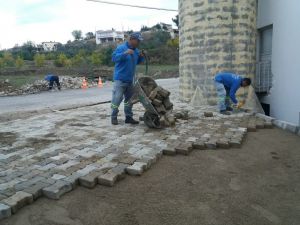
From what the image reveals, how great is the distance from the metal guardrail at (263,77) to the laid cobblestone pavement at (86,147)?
203cm

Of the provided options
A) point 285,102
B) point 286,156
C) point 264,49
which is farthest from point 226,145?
point 264,49

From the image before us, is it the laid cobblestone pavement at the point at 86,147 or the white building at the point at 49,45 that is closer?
the laid cobblestone pavement at the point at 86,147

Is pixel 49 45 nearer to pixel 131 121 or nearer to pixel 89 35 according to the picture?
pixel 89 35

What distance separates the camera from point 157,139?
5.41 meters

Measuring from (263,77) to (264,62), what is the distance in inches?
18.1

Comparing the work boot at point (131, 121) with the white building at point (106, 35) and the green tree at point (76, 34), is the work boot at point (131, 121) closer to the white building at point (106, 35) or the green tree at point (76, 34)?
the white building at point (106, 35)

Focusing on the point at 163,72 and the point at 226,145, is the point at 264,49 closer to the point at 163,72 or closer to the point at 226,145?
the point at 226,145

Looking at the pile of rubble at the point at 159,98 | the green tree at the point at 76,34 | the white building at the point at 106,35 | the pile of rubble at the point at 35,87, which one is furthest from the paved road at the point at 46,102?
the green tree at the point at 76,34

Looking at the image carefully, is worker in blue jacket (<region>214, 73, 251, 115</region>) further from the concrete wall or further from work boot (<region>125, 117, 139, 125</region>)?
work boot (<region>125, 117, 139, 125</region>)

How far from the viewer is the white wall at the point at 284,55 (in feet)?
24.9

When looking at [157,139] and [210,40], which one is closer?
[157,139]

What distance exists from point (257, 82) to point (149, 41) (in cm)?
4860

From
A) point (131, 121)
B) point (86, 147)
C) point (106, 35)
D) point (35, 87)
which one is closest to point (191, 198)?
point (86, 147)

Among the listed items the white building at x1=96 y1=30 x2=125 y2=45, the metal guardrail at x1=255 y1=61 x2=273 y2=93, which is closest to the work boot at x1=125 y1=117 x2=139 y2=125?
the metal guardrail at x1=255 y1=61 x2=273 y2=93
